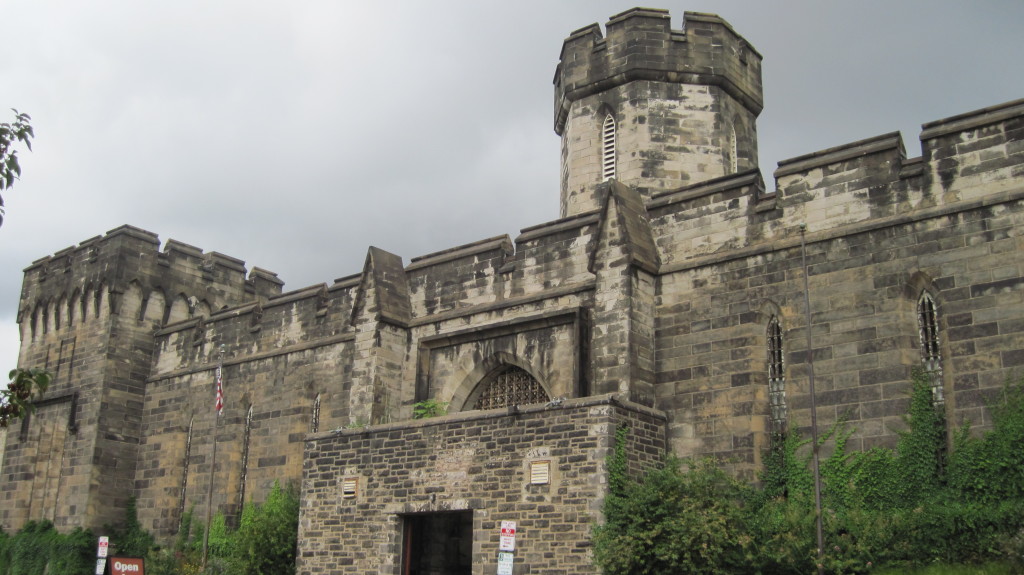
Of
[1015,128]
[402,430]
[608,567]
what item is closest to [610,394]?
[608,567]

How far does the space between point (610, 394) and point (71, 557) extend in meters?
17.3

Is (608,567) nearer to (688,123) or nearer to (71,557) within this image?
(688,123)

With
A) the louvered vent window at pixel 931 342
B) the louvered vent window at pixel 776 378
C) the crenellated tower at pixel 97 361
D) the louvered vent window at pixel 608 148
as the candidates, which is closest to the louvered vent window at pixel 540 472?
the louvered vent window at pixel 776 378

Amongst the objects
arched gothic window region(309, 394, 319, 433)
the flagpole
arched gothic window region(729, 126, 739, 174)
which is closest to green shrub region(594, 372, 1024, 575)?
arched gothic window region(729, 126, 739, 174)

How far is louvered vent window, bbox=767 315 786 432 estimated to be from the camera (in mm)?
18750

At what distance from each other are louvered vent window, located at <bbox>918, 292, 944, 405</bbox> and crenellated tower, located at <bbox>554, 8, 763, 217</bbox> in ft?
27.3

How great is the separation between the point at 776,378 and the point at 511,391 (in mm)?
6178

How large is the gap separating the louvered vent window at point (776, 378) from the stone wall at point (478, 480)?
212 centimetres

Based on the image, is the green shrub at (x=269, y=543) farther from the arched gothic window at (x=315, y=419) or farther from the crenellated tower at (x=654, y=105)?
the crenellated tower at (x=654, y=105)

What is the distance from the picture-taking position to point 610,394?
1869cm

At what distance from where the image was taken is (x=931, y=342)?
57.3 ft

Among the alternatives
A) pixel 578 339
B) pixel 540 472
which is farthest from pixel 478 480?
pixel 578 339

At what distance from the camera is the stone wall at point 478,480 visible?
18.2 meters

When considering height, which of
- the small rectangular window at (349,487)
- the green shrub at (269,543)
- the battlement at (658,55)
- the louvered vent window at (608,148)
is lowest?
the green shrub at (269,543)
